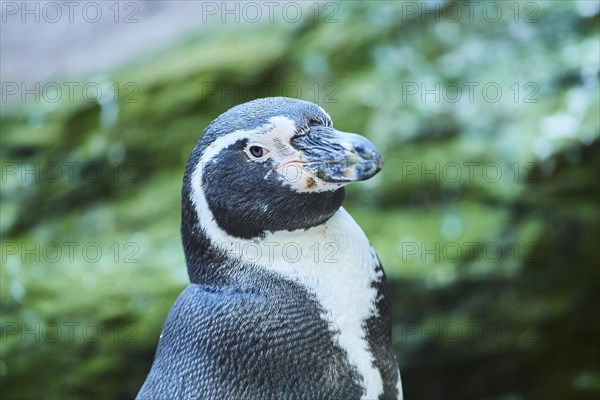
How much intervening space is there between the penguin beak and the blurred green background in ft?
5.01

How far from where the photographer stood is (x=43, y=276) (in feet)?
10.5

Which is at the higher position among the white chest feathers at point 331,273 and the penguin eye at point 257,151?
the penguin eye at point 257,151

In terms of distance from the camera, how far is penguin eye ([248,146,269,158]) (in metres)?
1.65

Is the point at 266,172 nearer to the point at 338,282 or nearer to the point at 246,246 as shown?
the point at 246,246

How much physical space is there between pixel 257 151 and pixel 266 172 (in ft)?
0.15

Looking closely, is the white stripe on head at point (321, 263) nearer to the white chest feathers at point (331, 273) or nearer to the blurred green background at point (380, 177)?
the white chest feathers at point (331, 273)

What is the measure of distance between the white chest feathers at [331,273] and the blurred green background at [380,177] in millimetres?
1398

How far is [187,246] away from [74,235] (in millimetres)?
1737

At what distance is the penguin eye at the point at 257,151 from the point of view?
5.41ft

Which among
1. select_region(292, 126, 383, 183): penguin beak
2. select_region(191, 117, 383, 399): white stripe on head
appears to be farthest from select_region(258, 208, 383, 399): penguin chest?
select_region(292, 126, 383, 183): penguin beak

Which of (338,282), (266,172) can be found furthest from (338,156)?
(338,282)

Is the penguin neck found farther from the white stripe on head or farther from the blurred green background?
the blurred green background

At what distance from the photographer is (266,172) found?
1.64 meters

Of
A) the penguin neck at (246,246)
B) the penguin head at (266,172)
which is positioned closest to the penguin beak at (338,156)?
the penguin head at (266,172)
